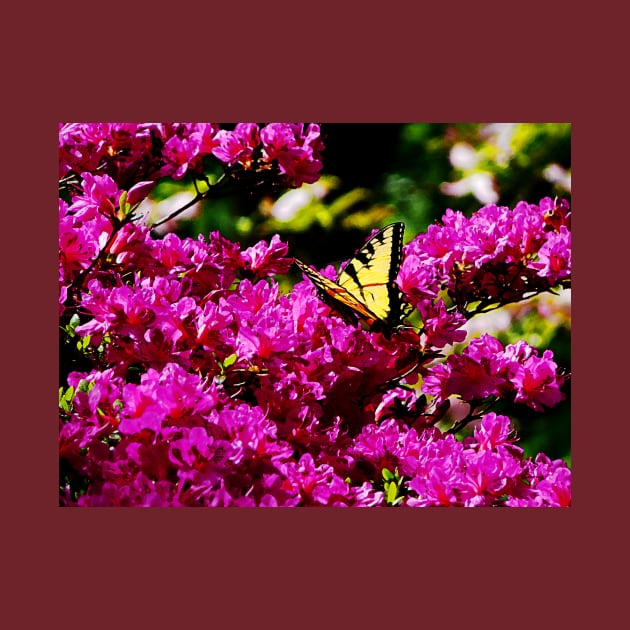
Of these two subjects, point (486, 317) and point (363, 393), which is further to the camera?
point (486, 317)

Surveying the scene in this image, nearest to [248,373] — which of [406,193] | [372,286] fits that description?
[372,286]

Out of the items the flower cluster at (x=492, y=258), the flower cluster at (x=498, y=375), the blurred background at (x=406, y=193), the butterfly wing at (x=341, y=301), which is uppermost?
the blurred background at (x=406, y=193)

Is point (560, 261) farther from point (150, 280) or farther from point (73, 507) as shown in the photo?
point (73, 507)

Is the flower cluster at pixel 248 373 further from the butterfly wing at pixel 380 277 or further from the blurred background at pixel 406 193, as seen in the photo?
the blurred background at pixel 406 193

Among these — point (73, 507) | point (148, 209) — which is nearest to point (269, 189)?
point (148, 209)

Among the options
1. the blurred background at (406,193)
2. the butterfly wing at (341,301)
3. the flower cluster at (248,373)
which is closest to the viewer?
the flower cluster at (248,373)

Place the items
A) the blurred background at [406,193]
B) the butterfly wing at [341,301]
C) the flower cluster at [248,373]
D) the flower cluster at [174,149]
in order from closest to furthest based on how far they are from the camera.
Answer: the flower cluster at [248,373], the butterfly wing at [341,301], the flower cluster at [174,149], the blurred background at [406,193]

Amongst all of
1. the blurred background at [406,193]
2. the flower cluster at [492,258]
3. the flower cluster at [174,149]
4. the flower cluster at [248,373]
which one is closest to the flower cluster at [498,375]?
the flower cluster at [248,373]
